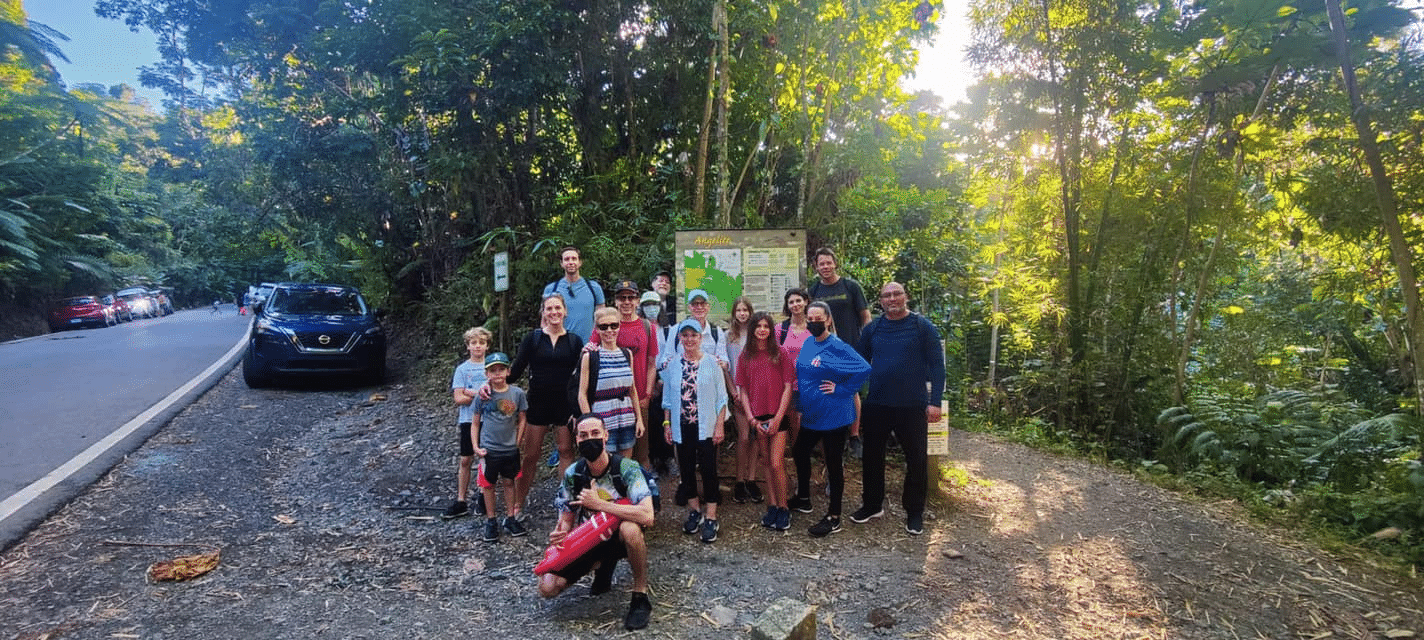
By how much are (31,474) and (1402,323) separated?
1402cm

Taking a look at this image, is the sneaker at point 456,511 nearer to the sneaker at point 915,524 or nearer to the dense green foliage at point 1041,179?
the dense green foliage at point 1041,179

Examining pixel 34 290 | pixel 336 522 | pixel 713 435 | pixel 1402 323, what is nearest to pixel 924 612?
pixel 713 435

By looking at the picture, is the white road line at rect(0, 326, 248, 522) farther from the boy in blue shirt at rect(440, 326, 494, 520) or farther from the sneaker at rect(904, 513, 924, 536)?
the sneaker at rect(904, 513, 924, 536)

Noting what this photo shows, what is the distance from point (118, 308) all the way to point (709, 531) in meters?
28.3

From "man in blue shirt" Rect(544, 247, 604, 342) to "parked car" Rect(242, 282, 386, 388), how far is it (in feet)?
17.5

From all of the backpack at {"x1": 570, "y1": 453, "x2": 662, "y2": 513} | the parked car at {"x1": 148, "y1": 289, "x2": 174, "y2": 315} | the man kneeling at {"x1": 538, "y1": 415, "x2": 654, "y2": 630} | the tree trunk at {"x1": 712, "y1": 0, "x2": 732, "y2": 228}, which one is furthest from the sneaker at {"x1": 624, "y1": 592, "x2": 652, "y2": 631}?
the parked car at {"x1": 148, "y1": 289, "x2": 174, "y2": 315}

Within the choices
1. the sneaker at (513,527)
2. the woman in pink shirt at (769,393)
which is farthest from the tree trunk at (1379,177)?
the sneaker at (513,527)

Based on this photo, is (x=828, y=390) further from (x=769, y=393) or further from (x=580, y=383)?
(x=580, y=383)

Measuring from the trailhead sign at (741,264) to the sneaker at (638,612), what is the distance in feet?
9.78

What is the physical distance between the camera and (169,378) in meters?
9.84

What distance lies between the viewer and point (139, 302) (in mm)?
25953

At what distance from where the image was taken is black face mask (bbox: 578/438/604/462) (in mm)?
3375

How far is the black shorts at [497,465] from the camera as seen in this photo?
4.52m

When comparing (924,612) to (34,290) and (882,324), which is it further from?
(34,290)
